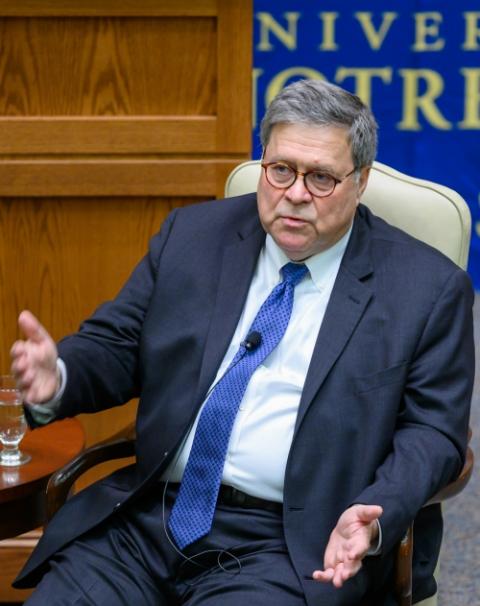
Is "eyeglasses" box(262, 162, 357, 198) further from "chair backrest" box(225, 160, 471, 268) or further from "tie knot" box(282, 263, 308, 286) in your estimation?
"chair backrest" box(225, 160, 471, 268)

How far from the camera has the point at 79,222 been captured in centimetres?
310

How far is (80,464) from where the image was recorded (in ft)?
7.74

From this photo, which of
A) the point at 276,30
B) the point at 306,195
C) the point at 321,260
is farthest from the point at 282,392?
the point at 276,30

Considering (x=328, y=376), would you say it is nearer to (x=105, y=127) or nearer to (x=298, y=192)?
(x=298, y=192)

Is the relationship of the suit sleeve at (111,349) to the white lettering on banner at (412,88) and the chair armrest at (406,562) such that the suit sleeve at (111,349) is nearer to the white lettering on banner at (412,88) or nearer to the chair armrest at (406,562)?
the chair armrest at (406,562)

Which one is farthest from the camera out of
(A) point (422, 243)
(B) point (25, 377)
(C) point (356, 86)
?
(C) point (356, 86)

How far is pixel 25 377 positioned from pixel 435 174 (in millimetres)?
4061

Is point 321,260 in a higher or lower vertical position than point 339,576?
higher

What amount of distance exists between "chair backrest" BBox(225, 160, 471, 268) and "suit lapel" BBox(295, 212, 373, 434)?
277 mm

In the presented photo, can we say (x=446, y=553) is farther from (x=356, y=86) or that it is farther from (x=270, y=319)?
(x=356, y=86)

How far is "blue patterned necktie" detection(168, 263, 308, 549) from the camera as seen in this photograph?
7.31 feet

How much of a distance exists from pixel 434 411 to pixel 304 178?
20.5 inches

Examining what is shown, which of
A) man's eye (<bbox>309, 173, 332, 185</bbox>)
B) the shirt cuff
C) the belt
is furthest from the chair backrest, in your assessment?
the shirt cuff

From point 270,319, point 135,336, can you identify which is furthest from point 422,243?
point 135,336
